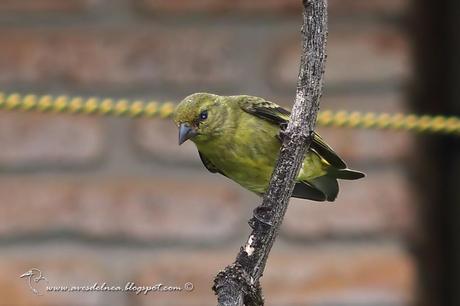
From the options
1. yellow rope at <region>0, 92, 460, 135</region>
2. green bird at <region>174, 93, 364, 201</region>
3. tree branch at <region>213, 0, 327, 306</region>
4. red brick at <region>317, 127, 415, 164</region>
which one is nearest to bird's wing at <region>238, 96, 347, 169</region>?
green bird at <region>174, 93, 364, 201</region>

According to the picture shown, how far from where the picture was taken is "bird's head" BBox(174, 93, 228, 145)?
1336mm

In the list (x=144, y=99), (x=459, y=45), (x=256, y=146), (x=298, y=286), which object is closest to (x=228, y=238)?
(x=298, y=286)

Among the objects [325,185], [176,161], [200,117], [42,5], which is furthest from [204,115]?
[42,5]

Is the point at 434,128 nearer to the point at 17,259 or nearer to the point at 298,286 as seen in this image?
the point at 298,286

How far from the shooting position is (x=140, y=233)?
1.95m

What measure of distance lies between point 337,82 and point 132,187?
1.42ft

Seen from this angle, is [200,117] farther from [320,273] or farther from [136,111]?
[320,273]

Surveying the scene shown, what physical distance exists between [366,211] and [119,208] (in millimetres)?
466

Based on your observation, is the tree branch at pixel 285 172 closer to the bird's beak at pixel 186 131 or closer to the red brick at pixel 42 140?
the bird's beak at pixel 186 131

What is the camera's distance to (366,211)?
195 centimetres

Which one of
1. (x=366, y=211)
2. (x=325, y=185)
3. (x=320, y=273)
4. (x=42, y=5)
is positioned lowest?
(x=320, y=273)

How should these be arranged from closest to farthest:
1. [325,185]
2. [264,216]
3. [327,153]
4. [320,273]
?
[264,216] < [327,153] < [325,185] < [320,273]

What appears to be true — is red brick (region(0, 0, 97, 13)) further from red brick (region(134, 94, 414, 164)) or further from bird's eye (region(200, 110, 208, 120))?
bird's eye (region(200, 110, 208, 120))

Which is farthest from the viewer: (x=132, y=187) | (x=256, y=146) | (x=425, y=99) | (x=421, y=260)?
(x=425, y=99)
